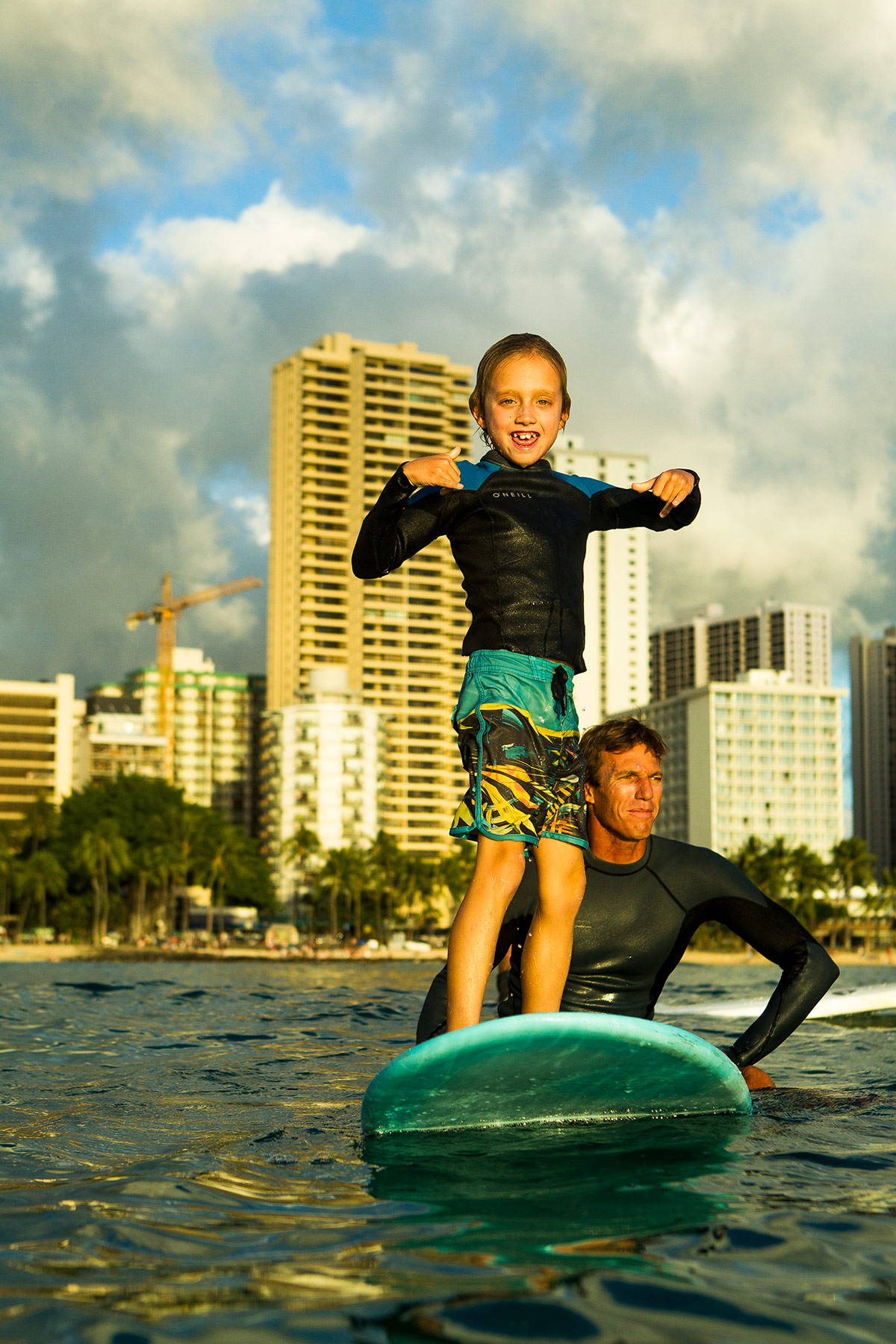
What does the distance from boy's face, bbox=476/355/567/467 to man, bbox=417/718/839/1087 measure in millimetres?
1270

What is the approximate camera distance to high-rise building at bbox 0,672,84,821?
157 m

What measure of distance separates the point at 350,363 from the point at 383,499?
→ 570 feet

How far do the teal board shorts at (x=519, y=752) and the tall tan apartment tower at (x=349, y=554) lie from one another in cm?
15509

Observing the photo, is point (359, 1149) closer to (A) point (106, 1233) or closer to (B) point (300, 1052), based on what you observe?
(A) point (106, 1233)

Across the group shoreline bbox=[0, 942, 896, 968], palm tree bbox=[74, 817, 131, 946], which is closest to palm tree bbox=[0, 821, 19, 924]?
palm tree bbox=[74, 817, 131, 946]

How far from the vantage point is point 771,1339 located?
7.50ft

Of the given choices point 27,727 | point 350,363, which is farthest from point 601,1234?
point 350,363

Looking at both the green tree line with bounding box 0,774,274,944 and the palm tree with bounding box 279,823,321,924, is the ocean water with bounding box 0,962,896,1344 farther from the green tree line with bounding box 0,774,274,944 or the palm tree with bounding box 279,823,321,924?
the palm tree with bounding box 279,823,321,924

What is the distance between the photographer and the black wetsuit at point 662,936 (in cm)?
551

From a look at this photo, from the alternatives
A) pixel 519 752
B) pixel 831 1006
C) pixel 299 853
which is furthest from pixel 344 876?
pixel 519 752

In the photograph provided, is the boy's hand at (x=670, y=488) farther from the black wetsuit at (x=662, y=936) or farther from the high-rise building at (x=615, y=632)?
the high-rise building at (x=615, y=632)

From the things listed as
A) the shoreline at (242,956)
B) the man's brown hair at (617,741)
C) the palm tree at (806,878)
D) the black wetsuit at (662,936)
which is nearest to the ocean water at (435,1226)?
the black wetsuit at (662,936)

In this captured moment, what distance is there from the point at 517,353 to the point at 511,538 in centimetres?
70

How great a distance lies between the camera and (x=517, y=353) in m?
4.86
